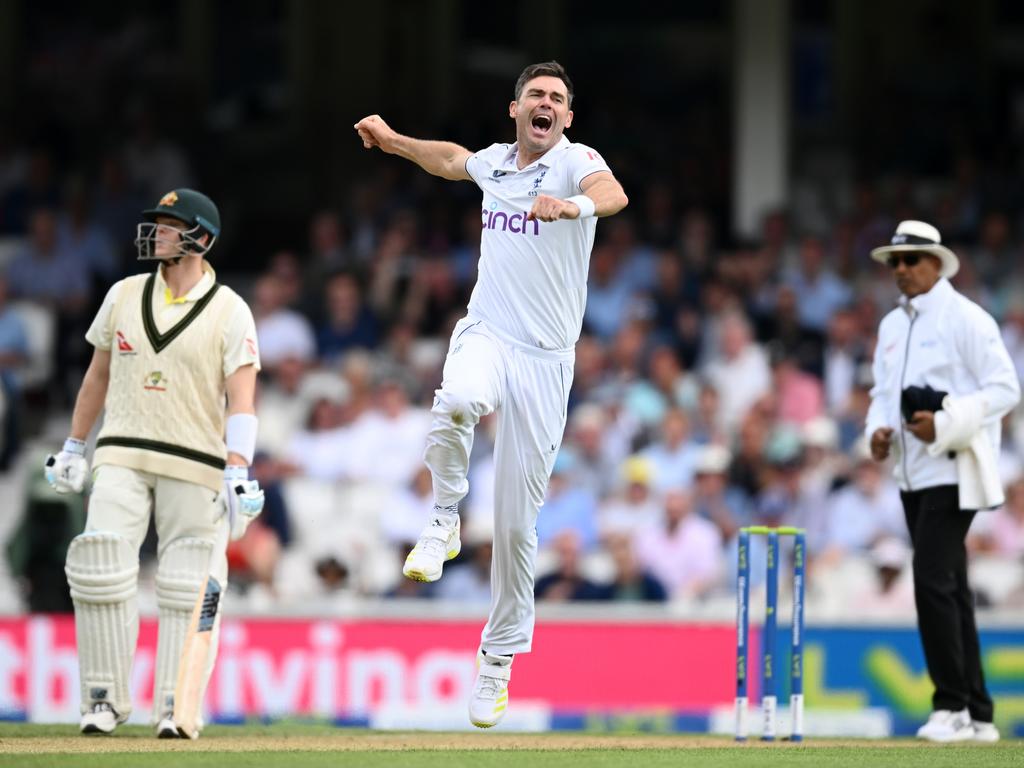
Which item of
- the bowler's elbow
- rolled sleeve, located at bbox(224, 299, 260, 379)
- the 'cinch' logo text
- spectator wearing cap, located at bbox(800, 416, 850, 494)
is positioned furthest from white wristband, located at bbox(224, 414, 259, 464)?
spectator wearing cap, located at bbox(800, 416, 850, 494)

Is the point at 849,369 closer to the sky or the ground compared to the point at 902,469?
closer to the sky

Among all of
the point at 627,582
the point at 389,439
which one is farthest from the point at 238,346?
the point at 389,439

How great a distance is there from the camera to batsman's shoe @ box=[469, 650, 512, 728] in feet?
27.5

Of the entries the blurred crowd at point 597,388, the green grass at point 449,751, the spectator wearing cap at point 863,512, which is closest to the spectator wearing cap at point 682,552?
the blurred crowd at point 597,388

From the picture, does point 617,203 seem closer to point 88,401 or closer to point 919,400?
point 919,400

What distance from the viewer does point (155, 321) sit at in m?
8.70

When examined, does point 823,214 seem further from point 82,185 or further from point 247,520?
point 247,520

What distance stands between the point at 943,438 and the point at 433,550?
2575 mm

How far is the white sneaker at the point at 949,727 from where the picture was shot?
9.24m

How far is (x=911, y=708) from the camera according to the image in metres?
11.5

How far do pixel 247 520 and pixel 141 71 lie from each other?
11.4 metres

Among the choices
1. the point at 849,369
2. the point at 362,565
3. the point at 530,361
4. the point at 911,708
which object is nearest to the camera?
the point at 530,361

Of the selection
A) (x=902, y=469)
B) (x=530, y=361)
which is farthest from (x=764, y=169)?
(x=530, y=361)

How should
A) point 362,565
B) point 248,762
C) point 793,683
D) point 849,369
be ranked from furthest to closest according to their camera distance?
point 849,369, point 362,565, point 793,683, point 248,762
